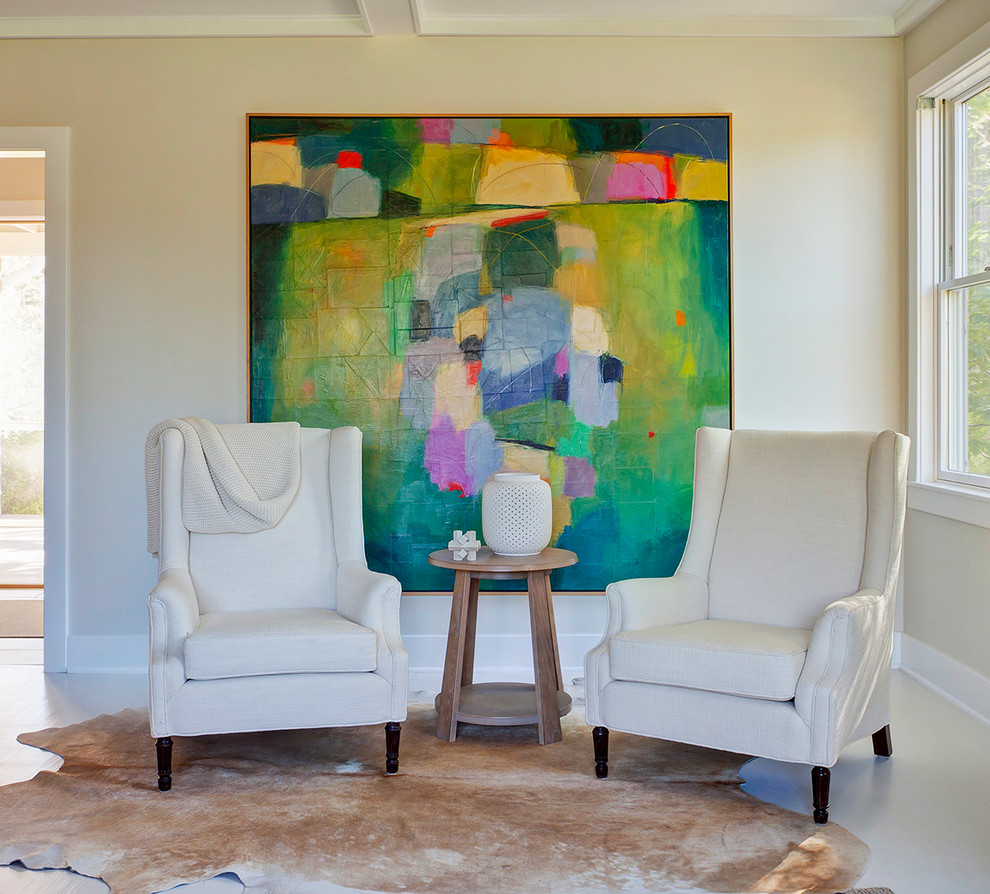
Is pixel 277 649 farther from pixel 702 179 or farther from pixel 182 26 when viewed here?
pixel 182 26

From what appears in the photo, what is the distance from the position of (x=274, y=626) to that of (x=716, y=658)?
126cm

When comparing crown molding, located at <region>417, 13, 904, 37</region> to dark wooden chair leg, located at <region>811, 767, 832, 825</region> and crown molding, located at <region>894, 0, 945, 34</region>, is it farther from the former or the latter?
dark wooden chair leg, located at <region>811, 767, 832, 825</region>

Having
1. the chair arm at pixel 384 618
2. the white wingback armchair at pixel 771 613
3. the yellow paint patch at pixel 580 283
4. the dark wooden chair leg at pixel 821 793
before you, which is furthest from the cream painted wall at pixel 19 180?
Result: the dark wooden chair leg at pixel 821 793

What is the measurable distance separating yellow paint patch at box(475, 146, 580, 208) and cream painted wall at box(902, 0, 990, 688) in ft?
4.78

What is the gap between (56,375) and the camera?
3541 mm

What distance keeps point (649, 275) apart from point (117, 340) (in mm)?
2250

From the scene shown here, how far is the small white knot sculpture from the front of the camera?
286cm

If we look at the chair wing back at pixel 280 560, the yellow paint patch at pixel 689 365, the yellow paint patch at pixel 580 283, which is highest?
the yellow paint patch at pixel 580 283

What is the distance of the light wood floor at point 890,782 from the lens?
1.88 metres

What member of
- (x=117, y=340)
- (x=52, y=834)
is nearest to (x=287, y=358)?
(x=117, y=340)

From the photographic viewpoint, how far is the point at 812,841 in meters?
2.04

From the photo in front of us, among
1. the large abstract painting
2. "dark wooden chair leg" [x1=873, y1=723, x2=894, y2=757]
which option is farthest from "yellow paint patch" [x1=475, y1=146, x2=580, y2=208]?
"dark wooden chair leg" [x1=873, y1=723, x2=894, y2=757]

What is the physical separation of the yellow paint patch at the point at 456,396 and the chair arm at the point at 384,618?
3.07 feet

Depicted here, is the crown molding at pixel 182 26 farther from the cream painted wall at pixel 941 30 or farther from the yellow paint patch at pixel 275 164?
the cream painted wall at pixel 941 30
